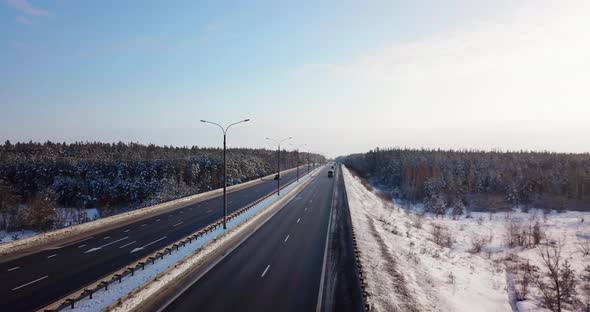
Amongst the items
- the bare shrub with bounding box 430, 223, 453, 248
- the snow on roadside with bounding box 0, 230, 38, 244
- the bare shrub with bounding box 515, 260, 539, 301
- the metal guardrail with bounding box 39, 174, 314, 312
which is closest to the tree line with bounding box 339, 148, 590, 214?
the bare shrub with bounding box 430, 223, 453, 248

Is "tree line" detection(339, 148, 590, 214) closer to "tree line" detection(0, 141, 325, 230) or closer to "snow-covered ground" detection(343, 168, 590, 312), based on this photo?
"snow-covered ground" detection(343, 168, 590, 312)

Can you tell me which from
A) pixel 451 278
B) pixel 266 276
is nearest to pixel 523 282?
pixel 451 278

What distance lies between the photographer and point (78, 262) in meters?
21.6

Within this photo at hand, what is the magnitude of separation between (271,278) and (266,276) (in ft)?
1.51

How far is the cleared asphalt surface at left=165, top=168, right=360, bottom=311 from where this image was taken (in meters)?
15.6

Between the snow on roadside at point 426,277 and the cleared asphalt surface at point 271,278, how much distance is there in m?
1.59

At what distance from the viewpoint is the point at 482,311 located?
20.1 m

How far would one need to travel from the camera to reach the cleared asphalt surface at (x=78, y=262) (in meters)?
16.2

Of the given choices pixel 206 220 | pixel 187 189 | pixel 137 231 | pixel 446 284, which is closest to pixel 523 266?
pixel 446 284

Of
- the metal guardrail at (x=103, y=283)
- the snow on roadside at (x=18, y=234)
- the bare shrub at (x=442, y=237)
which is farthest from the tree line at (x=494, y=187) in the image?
the snow on roadside at (x=18, y=234)

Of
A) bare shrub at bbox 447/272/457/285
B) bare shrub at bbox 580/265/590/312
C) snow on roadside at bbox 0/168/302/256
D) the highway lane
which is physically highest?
snow on roadside at bbox 0/168/302/256

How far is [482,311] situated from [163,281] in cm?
1674

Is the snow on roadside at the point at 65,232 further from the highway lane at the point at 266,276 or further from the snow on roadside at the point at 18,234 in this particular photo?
the highway lane at the point at 266,276

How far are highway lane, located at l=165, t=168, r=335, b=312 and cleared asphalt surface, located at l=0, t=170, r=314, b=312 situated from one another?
5498mm
